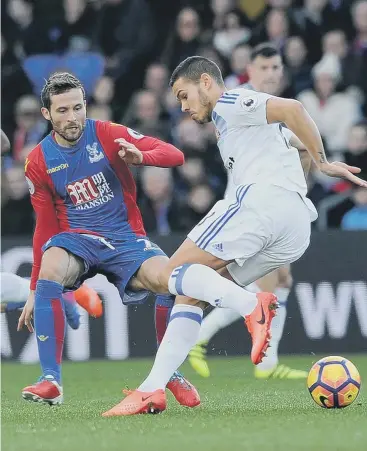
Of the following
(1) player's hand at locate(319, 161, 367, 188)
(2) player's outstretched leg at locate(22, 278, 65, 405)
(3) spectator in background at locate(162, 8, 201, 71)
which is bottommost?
(2) player's outstretched leg at locate(22, 278, 65, 405)

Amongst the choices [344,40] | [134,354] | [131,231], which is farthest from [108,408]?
[344,40]

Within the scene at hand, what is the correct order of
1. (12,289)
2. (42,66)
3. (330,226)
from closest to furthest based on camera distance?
(12,289) < (330,226) < (42,66)

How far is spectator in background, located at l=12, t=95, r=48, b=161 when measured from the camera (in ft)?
41.8

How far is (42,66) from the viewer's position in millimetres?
13320

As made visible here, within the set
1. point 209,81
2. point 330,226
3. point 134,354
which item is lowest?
point 134,354

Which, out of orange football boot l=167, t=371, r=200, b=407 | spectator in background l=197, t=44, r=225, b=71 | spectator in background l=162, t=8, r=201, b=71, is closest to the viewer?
orange football boot l=167, t=371, r=200, b=407

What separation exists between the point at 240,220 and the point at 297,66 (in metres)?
6.43

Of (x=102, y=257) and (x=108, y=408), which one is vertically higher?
(x=102, y=257)

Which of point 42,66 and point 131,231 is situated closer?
point 131,231

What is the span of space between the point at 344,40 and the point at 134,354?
13.8 ft

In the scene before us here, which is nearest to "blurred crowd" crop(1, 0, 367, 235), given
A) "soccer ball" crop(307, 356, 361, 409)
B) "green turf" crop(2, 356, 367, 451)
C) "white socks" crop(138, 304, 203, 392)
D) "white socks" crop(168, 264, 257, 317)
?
"green turf" crop(2, 356, 367, 451)

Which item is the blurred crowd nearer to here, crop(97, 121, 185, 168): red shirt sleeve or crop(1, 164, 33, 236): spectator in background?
crop(1, 164, 33, 236): spectator in background

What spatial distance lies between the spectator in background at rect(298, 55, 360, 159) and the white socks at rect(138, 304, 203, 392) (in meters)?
5.99

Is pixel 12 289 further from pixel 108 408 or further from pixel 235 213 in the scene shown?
pixel 235 213
